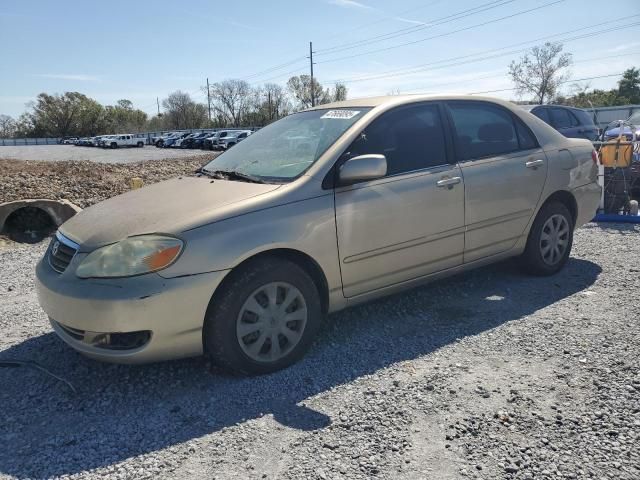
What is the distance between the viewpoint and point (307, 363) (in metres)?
3.38

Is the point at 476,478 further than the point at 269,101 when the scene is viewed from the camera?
No

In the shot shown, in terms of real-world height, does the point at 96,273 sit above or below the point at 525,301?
above

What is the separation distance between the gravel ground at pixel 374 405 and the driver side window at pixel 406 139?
4.00 ft

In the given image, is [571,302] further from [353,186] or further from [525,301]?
[353,186]

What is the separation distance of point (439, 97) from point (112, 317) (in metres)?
2.96

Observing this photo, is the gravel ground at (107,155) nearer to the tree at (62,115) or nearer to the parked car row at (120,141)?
the parked car row at (120,141)

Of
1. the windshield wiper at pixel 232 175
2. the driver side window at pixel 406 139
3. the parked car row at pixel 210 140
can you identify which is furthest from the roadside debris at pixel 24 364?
the parked car row at pixel 210 140

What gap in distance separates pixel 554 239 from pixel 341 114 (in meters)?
2.43

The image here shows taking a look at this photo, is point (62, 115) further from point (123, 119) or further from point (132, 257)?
point (132, 257)

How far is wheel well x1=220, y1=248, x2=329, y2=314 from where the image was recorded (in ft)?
10.3

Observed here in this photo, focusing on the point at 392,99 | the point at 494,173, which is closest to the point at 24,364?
the point at 392,99

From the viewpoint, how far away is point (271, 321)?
3180 mm

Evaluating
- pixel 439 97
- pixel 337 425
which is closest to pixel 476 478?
pixel 337 425

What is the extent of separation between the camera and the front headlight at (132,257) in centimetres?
285
